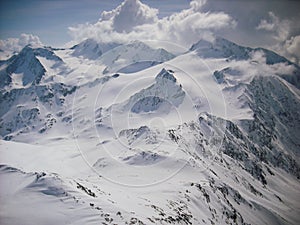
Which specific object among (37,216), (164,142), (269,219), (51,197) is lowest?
(269,219)

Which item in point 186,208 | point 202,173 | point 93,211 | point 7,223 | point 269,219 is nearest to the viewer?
point 7,223

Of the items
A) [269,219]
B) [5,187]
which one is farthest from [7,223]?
[269,219]

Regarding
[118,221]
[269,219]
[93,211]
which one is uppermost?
[93,211]

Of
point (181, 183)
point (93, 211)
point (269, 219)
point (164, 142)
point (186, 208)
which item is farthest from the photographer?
point (164, 142)

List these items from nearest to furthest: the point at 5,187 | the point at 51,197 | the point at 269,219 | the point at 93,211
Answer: the point at 93,211
the point at 51,197
the point at 5,187
the point at 269,219

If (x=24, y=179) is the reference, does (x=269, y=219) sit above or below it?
below

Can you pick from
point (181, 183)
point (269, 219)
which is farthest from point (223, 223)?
point (269, 219)

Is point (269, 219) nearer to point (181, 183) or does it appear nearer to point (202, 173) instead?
point (202, 173)

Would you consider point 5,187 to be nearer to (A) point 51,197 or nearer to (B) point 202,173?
(A) point 51,197

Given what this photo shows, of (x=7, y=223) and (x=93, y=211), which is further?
(x=93, y=211)
